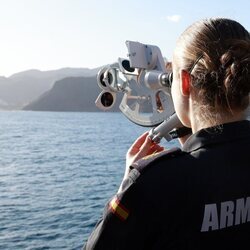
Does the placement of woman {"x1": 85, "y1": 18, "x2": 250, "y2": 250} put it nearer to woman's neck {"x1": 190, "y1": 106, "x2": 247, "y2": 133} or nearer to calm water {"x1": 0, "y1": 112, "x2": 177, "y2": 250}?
woman's neck {"x1": 190, "y1": 106, "x2": 247, "y2": 133}

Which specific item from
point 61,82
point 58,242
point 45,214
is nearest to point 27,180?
point 45,214

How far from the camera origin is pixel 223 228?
192 centimetres

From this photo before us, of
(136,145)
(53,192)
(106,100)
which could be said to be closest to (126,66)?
(106,100)

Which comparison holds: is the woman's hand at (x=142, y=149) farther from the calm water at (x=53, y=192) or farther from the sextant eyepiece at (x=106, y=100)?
the calm water at (x=53, y=192)

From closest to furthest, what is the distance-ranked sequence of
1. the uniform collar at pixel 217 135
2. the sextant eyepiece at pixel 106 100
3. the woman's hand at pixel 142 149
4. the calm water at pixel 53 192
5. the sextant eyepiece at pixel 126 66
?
the uniform collar at pixel 217 135 < the woman's hand at pixel 142 149 < the sextant eyepiece at pixel 126 66 < the sextant eyepiece at pixel 106 100 < the calm water at pixel 53 192

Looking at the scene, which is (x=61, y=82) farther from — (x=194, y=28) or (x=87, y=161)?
(x=194, y=28)

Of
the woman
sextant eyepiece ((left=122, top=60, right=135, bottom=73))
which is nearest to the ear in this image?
the woman

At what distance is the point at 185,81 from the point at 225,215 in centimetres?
58

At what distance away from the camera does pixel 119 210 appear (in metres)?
1.88

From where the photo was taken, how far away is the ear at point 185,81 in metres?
2.02

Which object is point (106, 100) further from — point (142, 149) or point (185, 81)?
point (185, 81)

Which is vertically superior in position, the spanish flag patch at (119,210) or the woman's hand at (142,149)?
the woman's hand at (142,149)

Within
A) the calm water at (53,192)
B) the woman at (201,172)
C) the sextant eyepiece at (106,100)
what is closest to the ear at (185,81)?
the woman at (201,172)

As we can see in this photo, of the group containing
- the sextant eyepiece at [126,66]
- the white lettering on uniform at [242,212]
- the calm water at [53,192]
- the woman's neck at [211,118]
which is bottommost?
the calm water at [53,192]
